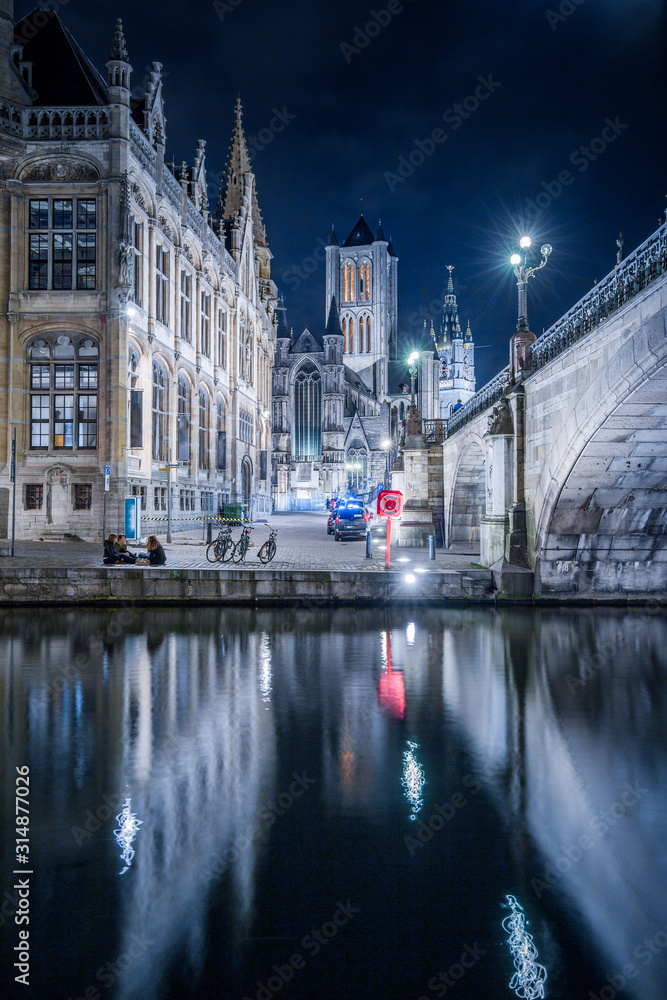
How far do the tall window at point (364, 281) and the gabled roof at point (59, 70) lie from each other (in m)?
72.0

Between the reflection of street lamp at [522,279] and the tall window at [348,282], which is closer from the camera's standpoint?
the reflection of street lamp at [522,279]

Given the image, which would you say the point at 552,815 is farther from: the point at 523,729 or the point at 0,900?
the point at 0,900

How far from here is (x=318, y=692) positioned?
8.88 metres

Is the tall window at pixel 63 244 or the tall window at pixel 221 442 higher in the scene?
the tall window at pixel 63 244

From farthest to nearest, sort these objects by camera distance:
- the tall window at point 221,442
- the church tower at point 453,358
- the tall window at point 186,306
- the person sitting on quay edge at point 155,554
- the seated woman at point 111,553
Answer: the church tower at point 453,358, the tall window at point 221,442, the tall window at point 186,306, the seated woman at point 111,553, the person sitting on quay edge at point 155,554

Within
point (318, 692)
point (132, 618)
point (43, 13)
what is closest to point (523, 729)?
point (318, 692)

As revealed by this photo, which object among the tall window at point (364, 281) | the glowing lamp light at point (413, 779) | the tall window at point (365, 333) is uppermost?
the tall window at point (364, 281)

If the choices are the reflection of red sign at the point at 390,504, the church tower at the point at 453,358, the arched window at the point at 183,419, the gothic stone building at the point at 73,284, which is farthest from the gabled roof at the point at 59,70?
the church tower at the point at 453,358

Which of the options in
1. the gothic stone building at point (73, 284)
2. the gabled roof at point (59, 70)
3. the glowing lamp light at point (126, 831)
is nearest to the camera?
the glowing lamp light at point (126, 831)

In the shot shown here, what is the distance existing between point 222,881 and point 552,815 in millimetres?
2735

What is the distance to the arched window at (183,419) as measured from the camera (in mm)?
32000

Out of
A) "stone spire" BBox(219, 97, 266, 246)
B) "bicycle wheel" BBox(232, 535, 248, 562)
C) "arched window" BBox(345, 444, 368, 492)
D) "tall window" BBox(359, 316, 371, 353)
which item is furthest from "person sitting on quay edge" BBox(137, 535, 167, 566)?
"tall window" BBox(359, 316, 371, 353)

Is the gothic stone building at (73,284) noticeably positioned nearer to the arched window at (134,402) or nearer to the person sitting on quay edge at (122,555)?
the arched window at (134,402)

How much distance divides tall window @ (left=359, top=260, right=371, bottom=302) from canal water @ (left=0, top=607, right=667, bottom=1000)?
9398 centimetres
